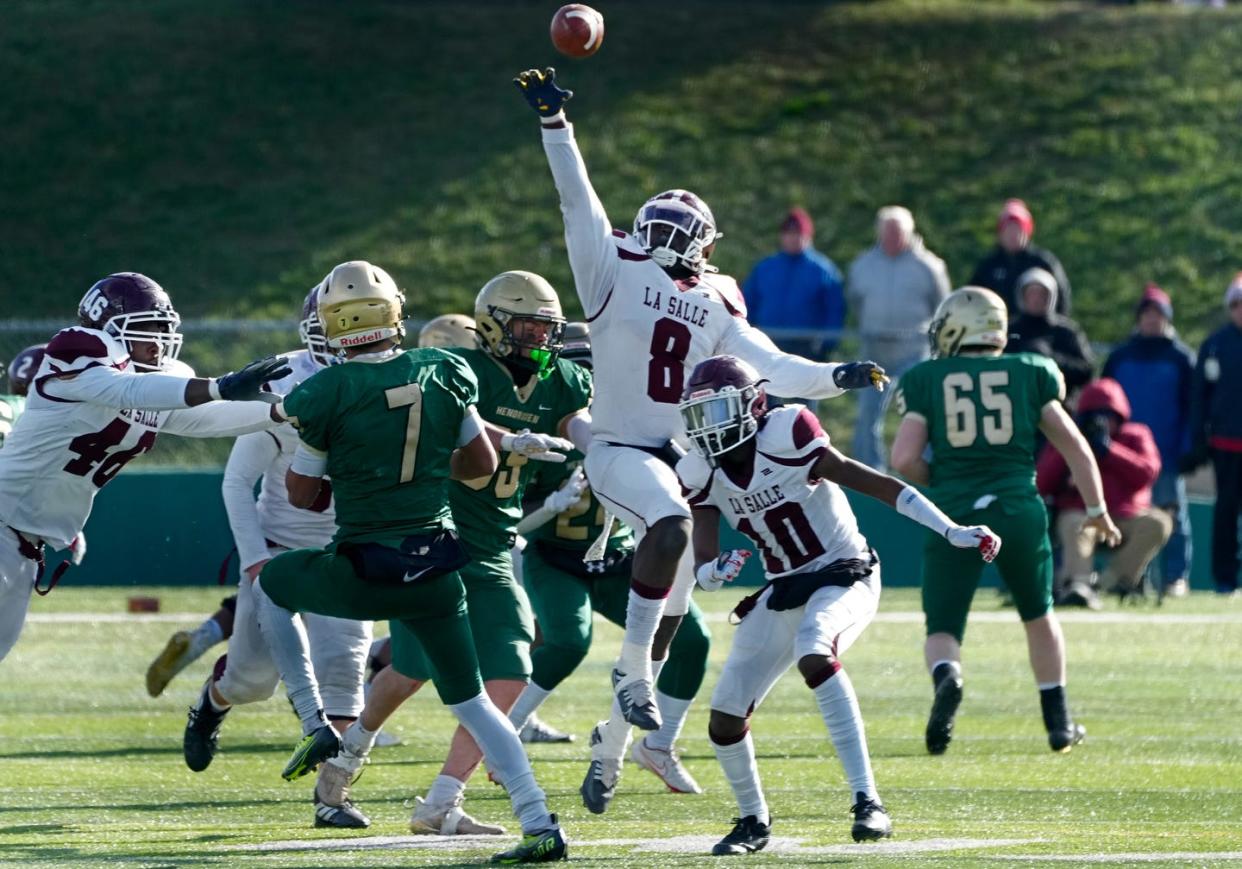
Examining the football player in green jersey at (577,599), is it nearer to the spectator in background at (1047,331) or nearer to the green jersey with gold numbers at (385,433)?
the green jersey with gold numbers at (385,433)

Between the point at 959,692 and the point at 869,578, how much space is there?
208cm

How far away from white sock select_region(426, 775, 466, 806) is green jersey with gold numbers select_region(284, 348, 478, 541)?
109cm

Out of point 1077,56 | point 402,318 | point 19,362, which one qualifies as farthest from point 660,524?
point 1077,56

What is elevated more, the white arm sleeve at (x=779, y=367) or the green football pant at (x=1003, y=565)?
the white arm sleeve at (x=779, y=367)

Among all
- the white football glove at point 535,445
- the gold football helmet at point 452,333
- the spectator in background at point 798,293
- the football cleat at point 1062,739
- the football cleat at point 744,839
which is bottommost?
the football cleat at point 1062,739

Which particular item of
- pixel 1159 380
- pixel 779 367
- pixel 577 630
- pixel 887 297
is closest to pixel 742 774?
pixel 779 367

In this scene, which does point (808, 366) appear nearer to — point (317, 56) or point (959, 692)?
point (959, 692)

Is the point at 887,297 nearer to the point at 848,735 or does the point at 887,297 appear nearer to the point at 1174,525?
the point at 1174,525

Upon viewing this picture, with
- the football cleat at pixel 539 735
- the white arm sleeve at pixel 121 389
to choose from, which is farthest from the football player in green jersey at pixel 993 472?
the white arm sleeve at pixel 121 389

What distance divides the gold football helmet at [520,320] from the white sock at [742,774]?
1.83 m

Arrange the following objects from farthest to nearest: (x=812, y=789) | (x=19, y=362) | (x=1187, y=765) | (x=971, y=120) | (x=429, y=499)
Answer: (x=971, y=120)
(x=19, y=362)
(x=1187, y=765)
(x=812, y=789)
(x=429, y=499)

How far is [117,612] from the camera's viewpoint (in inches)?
626

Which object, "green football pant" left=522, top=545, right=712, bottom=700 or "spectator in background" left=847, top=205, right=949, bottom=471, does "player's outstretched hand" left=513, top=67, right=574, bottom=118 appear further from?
"spectator in background" left=847, top=205, right=949, bottom=471

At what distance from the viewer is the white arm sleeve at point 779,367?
7867mm
